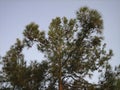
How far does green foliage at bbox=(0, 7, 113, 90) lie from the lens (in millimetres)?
23500

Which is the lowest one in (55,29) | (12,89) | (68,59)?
(12,89)

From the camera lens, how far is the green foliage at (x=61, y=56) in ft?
77.1

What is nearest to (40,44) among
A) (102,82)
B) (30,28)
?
(30,28)

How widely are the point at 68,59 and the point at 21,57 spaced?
2960 millimetres

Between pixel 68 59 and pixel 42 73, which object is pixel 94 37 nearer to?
pixel 68 59

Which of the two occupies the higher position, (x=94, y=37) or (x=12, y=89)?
(x=94, y=37)

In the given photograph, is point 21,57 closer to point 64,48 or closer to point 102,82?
point 64,48

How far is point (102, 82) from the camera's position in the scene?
2355cm

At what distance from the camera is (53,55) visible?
78.3ft

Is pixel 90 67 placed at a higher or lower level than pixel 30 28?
lower

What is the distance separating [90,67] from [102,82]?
120 cm

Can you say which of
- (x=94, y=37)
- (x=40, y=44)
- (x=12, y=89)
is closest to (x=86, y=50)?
(x=94, y=37)

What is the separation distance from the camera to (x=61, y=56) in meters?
23.7

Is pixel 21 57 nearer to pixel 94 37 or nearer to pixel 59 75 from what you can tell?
pixel 59 75
